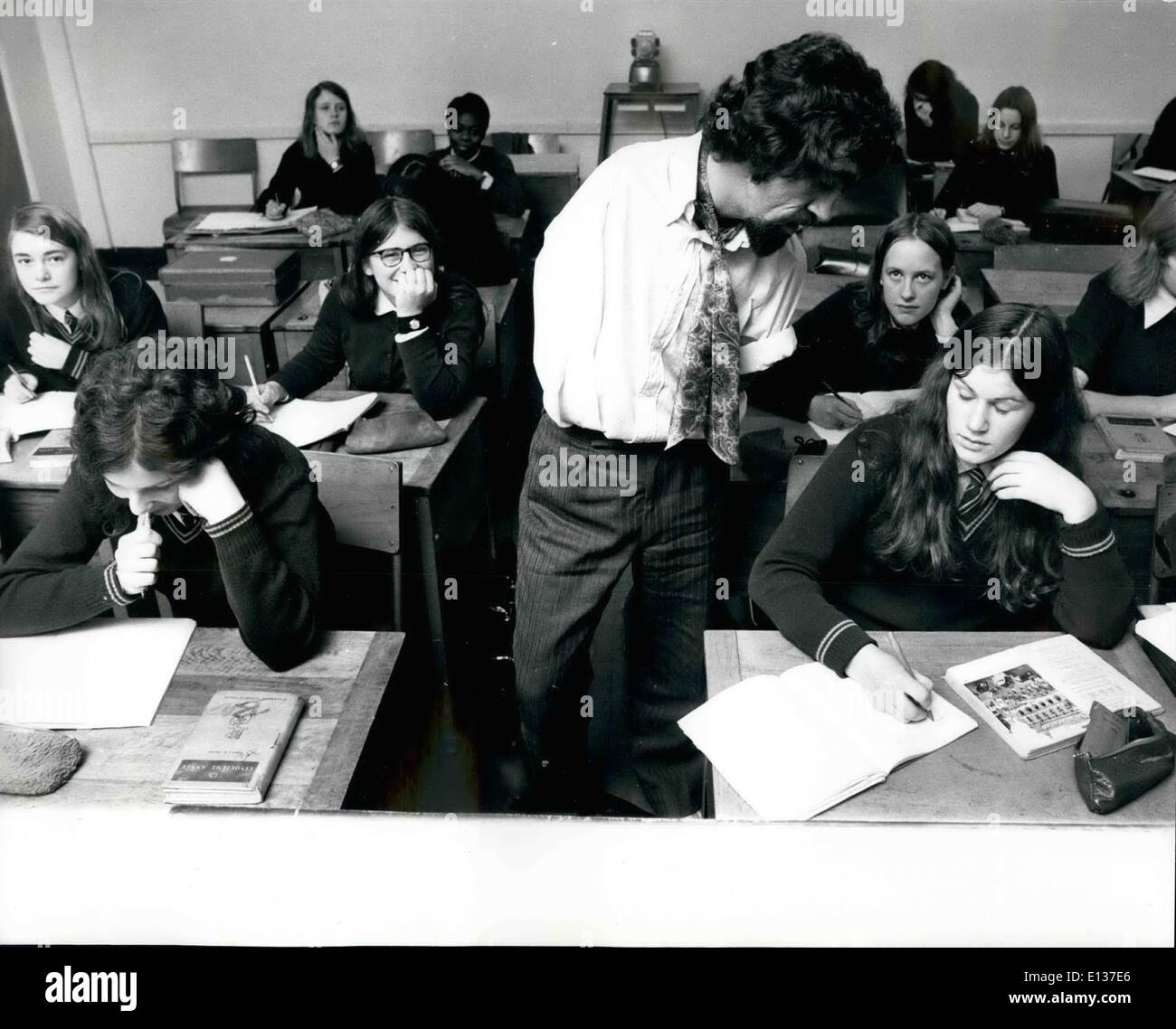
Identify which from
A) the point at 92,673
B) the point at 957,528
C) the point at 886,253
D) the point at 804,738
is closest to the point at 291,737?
the point at 92,673

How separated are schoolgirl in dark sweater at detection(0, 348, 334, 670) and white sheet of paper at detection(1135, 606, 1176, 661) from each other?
1254 mm

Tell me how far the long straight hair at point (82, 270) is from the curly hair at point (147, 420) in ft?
0.28

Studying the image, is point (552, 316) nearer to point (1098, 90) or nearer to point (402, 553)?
point (402, 553)

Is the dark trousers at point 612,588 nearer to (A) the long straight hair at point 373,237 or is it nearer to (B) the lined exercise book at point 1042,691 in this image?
(B) the lined exercise book at point 1042,691

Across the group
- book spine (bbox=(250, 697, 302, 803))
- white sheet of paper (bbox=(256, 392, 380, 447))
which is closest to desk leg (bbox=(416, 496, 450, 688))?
Result: white sheet of paper (bbox=(256, 392, 380, 447))

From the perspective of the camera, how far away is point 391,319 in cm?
215

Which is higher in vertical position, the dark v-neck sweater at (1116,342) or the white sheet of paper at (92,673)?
the dark v-neck sweater at (1116,342)

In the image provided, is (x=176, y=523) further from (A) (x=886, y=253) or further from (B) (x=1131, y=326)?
(B) (x=1131, y=326)

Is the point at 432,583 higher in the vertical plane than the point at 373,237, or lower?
lower

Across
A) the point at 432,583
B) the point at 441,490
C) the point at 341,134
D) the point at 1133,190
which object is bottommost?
the point at 432,583

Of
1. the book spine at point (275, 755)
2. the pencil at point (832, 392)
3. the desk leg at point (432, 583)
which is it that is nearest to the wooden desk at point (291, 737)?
the book spine at point (275, 755)

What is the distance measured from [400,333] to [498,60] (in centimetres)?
83

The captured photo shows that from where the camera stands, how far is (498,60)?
139 cm

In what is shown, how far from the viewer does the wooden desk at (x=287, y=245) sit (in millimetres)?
1665
